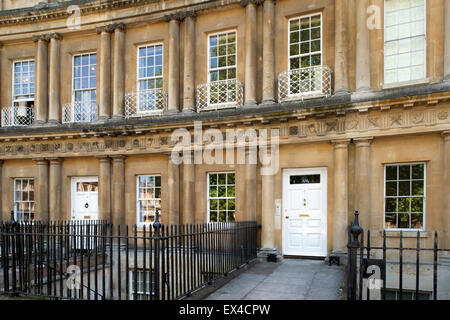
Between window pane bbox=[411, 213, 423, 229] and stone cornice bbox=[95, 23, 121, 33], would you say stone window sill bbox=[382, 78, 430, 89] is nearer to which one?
window pane bbox=[411, 213, 423, 229]

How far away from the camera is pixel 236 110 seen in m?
10.7

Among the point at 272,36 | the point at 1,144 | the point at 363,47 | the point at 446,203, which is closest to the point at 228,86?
the point at 272,36

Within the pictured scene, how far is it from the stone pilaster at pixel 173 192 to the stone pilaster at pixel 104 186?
2.59 meters

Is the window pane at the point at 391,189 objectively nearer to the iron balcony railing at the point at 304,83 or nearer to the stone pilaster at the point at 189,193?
the iron balcony railing at the point at 304,83

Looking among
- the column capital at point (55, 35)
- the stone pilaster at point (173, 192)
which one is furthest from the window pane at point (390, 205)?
the column capital at point (55, 35)

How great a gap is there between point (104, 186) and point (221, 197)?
4.63m

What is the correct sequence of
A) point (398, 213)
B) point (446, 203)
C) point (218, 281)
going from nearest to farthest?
point (218, 281) < point (446, 203) < point (398, 213)

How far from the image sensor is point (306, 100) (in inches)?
397

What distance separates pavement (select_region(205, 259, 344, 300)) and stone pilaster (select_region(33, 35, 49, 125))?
418 inches

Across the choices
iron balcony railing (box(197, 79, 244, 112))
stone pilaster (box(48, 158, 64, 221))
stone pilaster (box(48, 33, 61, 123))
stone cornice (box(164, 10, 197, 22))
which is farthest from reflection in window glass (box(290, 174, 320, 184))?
stone pilaster (box(48, 33, 61, 123))

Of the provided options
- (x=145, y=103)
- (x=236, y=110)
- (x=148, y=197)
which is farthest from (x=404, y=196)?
(x=145, y=103)

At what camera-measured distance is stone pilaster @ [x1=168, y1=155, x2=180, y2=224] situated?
1160cm
